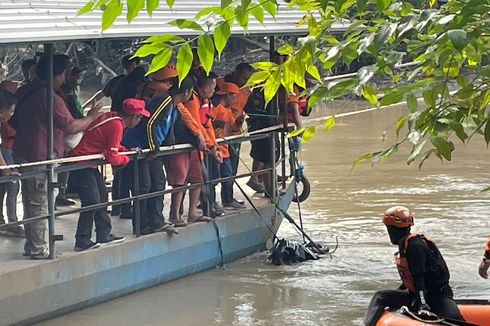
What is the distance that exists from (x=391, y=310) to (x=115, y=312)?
305 cm

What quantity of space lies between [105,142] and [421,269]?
3556mm

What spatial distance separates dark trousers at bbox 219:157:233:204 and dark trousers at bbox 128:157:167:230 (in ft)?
4.04

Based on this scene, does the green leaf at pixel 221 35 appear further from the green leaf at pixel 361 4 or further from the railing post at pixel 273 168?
the railing post at pixel 273 168

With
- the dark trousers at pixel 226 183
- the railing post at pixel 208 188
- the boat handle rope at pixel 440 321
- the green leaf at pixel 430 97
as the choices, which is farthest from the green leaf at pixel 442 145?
the dark trousers at pixel 226 183

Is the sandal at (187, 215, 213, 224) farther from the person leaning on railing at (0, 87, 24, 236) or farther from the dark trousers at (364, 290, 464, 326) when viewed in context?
the dark trousers at (364, 290, 464, 326)

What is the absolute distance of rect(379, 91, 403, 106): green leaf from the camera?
312 cm

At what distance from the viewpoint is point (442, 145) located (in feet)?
10.6

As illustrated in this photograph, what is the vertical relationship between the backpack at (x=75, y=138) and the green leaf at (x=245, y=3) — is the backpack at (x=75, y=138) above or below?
below

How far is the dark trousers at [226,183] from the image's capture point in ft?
35.0

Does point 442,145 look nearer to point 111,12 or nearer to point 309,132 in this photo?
point 309,132

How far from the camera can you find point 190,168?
9961mm

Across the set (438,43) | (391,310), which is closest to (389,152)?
(438,43)

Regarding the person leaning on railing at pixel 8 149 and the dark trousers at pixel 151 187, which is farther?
the dark trousers at pixel 151 187

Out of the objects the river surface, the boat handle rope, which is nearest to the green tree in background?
the river surface
